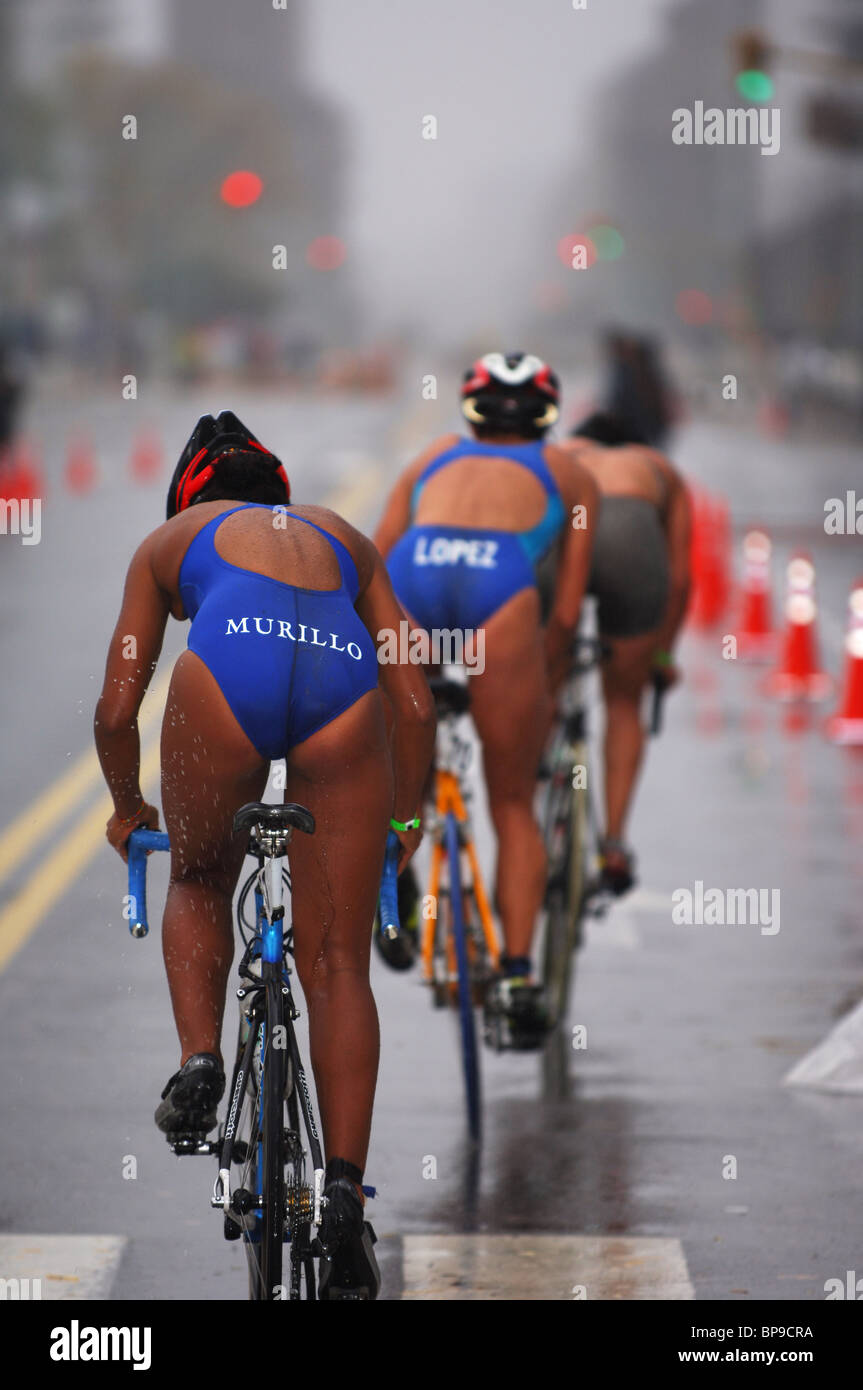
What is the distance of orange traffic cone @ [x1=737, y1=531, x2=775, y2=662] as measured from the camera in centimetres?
1812

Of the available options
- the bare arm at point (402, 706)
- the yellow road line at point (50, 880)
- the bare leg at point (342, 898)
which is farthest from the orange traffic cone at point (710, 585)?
the bare leg at point (342, 898)

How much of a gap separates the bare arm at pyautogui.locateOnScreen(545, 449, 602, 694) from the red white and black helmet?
159 millimetres

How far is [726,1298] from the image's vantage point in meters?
5.59

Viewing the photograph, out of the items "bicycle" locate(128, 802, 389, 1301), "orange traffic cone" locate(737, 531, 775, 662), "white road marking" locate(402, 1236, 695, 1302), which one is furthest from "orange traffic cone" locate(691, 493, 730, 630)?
"bicycle" locate(128, 802, 389, 1301)

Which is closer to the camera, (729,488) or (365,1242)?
(365,1242)

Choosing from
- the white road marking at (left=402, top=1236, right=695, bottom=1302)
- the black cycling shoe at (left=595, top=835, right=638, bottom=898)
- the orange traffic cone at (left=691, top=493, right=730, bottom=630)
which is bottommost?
the white road marking at (left=402, top=1236, right=695, bottom=1302)

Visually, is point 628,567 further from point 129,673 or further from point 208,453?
point 129,673

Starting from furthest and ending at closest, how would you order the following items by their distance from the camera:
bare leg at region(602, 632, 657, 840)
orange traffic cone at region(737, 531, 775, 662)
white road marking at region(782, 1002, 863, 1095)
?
orange traffic cone at region(737, 531, 775, 662) → bare leg at region(602, 632, 657, 840) → white road marking at region(782, 1002, 863, 1095)

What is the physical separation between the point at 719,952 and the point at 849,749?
17.0ft

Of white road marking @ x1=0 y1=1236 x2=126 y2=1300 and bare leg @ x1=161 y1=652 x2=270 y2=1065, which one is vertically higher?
bare leg @ x1=161 y1=652 x2=270 y2=1065

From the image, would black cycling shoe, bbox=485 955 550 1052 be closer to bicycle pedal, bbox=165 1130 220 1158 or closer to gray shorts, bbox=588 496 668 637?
gray shorts, bbox=588 496 668 637

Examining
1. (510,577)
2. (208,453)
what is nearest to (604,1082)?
(510,577)

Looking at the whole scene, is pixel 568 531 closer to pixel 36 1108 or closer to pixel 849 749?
pixel 36 1108
